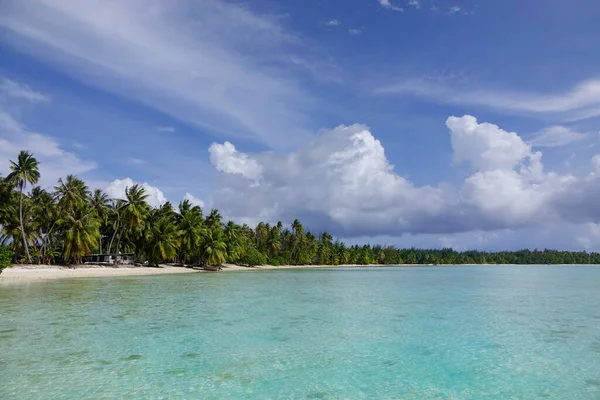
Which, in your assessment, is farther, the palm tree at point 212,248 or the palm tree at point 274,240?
the palm tree at point 274,240

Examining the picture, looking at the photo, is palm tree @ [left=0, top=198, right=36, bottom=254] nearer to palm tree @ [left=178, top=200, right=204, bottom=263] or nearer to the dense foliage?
the dense foliage

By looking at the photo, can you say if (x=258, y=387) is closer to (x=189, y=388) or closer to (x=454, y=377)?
(x=189, y=388)

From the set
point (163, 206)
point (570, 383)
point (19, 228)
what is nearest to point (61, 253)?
point (19, 228)

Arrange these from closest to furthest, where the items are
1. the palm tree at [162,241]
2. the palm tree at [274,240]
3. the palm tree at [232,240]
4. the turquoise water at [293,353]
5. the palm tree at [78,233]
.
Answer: the turquoise water at [293,353]
the palm tree at [78,233]
the palm tree at [162,241]
the palm tree at [232,240]
the palm tree at [274,240]

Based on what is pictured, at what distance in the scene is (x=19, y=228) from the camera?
59.4 meters

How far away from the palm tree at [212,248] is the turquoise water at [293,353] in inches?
2086

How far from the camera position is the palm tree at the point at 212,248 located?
75875 mm

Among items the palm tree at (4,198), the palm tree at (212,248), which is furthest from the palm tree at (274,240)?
the palm tree at (4,198)

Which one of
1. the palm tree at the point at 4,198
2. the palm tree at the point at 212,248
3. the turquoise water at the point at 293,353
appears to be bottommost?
the turquoise water at the point at 293,353

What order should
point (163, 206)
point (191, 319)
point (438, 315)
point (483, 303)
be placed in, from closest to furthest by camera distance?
point (191, 319)
point (438, 315)
point (483, 303)
point (163, 206)

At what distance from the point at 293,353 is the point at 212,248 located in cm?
6537

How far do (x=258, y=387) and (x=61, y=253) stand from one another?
66908mm

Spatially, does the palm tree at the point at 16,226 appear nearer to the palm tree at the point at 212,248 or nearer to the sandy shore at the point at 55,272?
the sandy shore at the point at 55,272

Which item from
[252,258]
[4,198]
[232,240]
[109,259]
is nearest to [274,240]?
[252,258]
